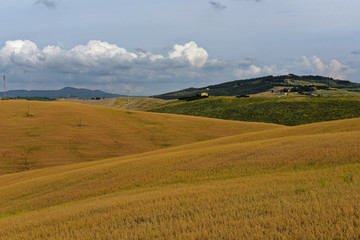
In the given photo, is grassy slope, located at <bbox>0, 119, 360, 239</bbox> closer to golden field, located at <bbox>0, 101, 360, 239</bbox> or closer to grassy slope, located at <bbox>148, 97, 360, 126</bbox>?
golden field, located at <bbox>0, 101, 360, 239</bbox>

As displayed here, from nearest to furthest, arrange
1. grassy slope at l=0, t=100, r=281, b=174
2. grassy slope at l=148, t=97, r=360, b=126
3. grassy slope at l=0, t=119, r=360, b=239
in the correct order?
grassy slope at l=0, t=119, r=360, b=239 < grassy slope at l=0, t=100, r=281, b=174 < grassy slope at l=148, t=97, r=360, b=126

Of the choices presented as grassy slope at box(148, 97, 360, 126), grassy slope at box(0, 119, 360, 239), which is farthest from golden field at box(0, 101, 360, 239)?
grassy slope at box(148, 97, 360, 126)

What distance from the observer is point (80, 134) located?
60719mm

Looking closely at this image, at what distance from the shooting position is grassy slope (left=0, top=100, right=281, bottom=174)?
49281mm

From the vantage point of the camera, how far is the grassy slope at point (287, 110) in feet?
316

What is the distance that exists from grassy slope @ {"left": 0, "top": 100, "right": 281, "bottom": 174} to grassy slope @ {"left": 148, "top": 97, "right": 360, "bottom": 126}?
30.3 metres

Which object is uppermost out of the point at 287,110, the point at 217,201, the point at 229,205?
the point at 287,110

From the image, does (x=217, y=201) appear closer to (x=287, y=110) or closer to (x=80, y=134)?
(x=80, y=134)

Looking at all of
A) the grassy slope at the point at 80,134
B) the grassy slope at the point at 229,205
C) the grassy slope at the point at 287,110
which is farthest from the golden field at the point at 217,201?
the grassy slope at the point at 287,110

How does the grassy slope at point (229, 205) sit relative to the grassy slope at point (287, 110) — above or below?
below

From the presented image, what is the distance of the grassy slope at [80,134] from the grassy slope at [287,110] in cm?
3032

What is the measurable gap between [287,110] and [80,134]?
268ft

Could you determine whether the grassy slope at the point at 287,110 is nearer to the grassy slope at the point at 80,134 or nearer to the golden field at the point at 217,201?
the grassy slope at the point at 80,134

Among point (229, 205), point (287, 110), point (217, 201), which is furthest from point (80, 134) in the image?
point (287, 110)
